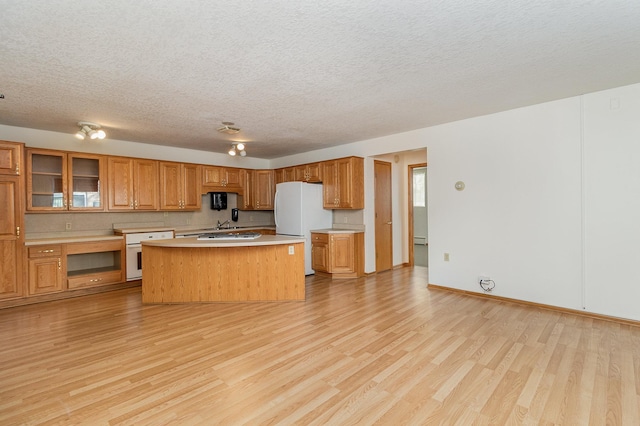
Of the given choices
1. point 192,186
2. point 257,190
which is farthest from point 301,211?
point 192,186

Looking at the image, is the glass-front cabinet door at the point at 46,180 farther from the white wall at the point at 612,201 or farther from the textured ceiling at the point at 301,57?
the white wall at the point at 612,201

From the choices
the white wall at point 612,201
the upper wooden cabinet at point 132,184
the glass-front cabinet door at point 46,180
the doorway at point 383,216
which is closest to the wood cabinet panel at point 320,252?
the doorway at point 383,216

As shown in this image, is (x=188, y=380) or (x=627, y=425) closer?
(x=627, y=425)

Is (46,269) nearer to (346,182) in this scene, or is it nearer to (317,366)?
(317,366)

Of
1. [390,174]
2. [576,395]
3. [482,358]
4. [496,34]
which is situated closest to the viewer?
[576,395]

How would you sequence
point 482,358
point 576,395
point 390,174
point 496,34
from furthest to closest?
1. point 390,174
2. point 482,358
3. point 496,34
4. point 576,395

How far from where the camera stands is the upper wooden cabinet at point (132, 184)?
4.95 meters

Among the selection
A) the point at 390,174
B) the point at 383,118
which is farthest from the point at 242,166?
the point at 383,118

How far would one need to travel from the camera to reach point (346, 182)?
5527mm

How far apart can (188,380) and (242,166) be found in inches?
212

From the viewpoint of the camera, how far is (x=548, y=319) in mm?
3336

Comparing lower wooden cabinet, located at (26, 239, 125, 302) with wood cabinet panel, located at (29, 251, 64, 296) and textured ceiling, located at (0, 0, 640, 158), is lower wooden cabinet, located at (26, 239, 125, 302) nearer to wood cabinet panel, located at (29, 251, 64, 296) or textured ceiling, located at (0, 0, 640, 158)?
wood cabinet panel, located at (29, 251, 64, 296)

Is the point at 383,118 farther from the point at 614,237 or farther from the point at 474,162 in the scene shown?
the point at 614,237

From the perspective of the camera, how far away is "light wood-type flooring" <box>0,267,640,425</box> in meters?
1.86
